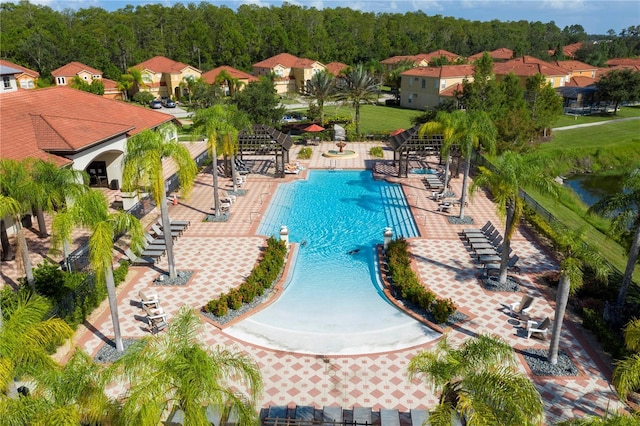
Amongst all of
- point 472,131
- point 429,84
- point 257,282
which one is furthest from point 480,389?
point 429,84

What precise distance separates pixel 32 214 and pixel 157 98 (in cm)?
5700

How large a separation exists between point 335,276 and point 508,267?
715cm

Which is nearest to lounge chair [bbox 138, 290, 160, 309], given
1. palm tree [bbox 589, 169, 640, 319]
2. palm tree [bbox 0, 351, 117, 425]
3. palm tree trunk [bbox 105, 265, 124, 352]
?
palm tree trunk [bbox 105, 265, 124, 352]

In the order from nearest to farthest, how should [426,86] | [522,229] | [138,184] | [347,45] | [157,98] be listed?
[138,184] < [522,229] < [426,86] < [157,98] < [347,45]

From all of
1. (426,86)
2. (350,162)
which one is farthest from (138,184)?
(426,86)

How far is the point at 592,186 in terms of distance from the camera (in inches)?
1495

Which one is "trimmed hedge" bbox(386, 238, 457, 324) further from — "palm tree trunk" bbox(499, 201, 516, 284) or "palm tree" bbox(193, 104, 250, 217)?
"palm tree" bbox(193, 104, 250, 217)

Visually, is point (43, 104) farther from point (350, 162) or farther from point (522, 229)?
point (522, 229)

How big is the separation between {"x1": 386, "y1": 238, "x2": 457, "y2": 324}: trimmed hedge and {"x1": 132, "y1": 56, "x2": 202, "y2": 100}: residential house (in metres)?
61.8

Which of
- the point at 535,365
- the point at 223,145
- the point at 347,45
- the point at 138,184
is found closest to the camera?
the point at 535,365

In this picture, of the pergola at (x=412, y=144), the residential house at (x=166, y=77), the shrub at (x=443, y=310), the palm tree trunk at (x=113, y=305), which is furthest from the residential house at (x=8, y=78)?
the residential house at (x=166, y=77)

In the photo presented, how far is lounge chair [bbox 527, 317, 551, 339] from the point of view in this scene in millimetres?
14508

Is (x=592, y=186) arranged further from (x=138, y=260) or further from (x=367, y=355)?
(x=138, y=260)

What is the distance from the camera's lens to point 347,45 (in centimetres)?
10244
